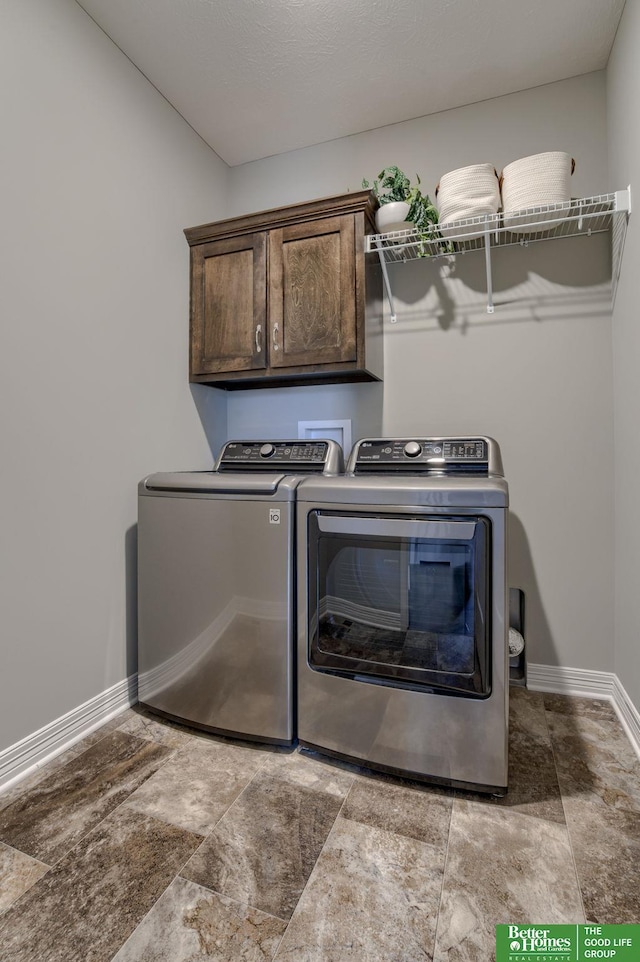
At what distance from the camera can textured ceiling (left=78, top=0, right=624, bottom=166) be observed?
164 centimetres

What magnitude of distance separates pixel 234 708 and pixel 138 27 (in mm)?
2503

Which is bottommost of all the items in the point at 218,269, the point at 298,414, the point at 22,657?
the point at 22,657

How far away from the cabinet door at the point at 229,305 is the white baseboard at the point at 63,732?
4.67 feet

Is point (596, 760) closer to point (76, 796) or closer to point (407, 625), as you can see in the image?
point (407, 625)

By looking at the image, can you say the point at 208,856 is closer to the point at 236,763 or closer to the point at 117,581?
the point at 236,763

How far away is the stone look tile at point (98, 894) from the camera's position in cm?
92

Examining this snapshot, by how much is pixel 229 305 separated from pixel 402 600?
1544mm

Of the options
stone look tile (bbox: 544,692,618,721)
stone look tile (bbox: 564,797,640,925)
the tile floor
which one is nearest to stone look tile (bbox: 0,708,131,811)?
the tile floor


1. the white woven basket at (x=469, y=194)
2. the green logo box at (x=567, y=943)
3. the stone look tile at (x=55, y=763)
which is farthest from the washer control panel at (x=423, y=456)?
the stone look tile at (x=55, y=763)

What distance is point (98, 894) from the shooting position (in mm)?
1020

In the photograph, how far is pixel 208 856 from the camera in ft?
3.66

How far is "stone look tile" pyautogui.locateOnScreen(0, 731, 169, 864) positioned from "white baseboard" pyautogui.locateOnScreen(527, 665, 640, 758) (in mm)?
1523

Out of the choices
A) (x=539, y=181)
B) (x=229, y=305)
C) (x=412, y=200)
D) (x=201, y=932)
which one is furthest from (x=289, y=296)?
(x=201, y=932)

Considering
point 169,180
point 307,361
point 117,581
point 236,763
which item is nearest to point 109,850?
point 236,763
